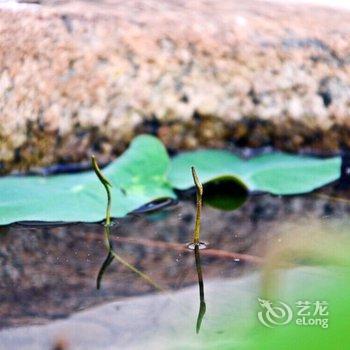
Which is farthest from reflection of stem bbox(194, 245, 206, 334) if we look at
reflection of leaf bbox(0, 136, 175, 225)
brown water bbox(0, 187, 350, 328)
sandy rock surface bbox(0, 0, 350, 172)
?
sandy rock surface bbox(0, 0, 350, 172)

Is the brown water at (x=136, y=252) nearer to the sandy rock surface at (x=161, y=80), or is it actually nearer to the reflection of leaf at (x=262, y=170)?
the reflection of leaf at (x=262, y=170)

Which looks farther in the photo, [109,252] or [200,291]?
[109,252]

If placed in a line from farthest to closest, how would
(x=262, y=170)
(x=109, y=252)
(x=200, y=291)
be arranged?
1. (x=262, y=170)
2. (x=109, y=252)
3. (x=200, y=291)

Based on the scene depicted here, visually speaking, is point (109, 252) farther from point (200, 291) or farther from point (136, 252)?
point (200, 291)

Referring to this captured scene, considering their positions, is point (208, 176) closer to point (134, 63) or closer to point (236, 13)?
point (134, 63)

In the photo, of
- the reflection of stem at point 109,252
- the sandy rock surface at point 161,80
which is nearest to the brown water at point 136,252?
the reflection of stem at point 109,252

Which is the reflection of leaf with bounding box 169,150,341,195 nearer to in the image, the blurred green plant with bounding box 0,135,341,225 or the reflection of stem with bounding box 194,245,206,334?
the blurred green plant with bounding box 0,135,341,225

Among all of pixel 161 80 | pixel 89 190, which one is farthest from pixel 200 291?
pixel 161 80
